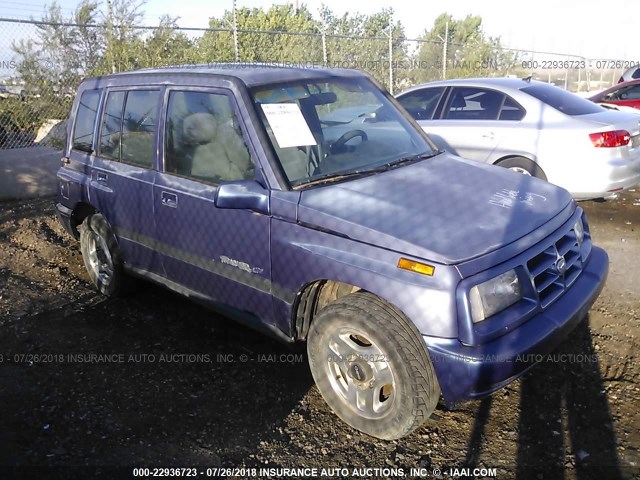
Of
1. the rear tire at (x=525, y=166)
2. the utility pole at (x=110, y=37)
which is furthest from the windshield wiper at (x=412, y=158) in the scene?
the utility pole at (x=110, y=37)

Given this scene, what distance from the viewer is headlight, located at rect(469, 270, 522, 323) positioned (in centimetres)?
254

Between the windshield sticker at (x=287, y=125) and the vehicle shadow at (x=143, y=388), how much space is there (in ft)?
4.74

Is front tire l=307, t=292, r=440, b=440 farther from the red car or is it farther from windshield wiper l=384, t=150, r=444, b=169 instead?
the red car

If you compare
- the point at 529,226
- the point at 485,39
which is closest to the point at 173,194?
the point at 529,226

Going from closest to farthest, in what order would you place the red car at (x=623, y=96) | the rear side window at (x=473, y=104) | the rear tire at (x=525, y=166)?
the rear tire at (x=525, y=166) < the rear side window at (x=473, y=104) < the red car at (x=623, y=96)

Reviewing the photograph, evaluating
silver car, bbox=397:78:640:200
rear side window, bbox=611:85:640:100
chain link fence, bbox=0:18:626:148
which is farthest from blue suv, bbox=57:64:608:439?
rear side window, bbox=611:85:640:100

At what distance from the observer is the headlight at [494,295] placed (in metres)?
2.54

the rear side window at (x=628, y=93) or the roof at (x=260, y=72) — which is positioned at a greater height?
the roof at (x=260, y=72)

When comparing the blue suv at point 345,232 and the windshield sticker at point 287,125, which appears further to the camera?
the windshield sticker at point 287,125

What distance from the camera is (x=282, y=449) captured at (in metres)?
2.89

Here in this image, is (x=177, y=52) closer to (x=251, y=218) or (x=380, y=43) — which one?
(x=380, y=43)

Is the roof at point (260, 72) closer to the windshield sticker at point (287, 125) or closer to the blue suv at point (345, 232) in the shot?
the blue suv at point (345, 232)

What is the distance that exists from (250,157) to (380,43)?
1249cm

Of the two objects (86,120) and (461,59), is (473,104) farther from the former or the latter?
(461,59)
